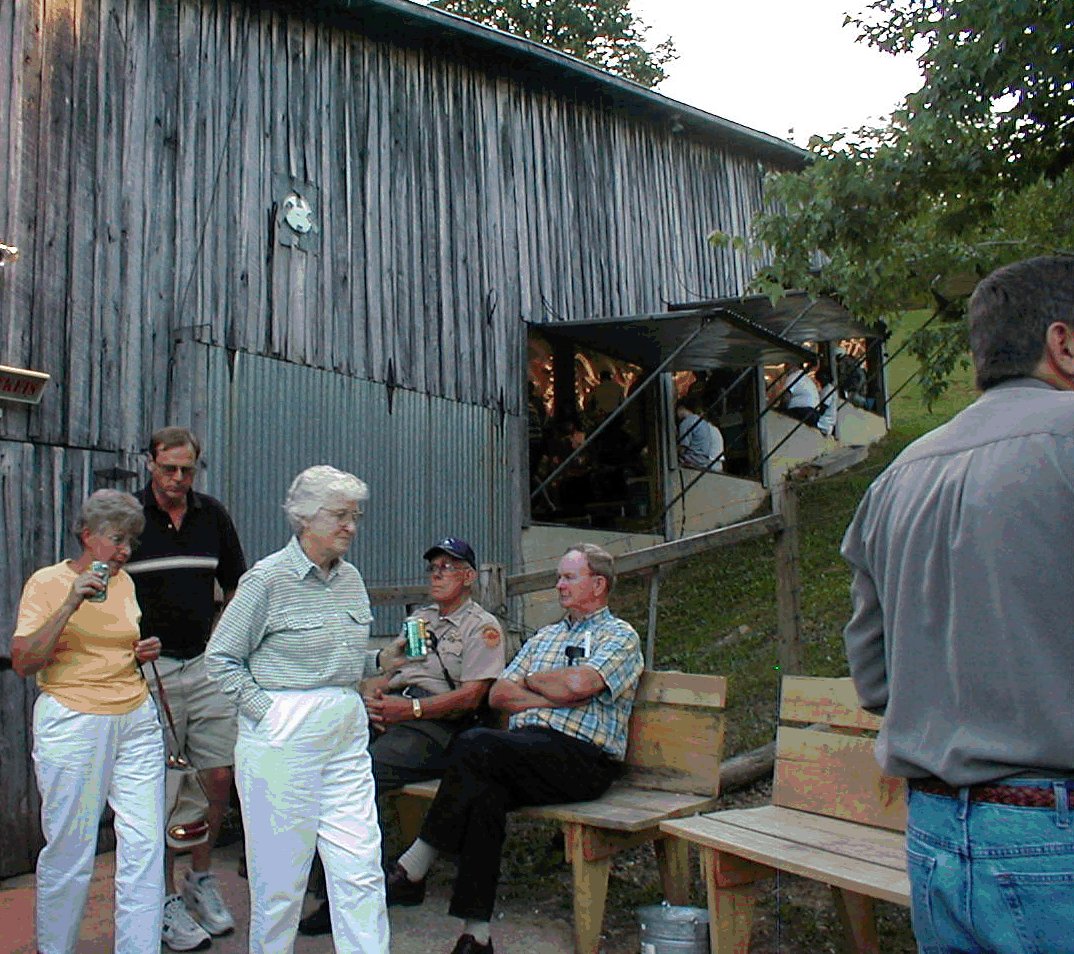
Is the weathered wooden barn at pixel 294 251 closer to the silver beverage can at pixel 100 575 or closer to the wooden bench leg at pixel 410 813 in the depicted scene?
the wooden bench leg at pixel 410 813

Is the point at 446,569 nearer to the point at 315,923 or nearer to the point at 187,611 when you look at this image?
the point at 187,611

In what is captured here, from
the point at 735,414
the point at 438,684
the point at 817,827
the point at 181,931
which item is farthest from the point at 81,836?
the point at 735,414

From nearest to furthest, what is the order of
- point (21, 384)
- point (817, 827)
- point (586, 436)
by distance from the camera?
1. point (817, 827)
2. point (21, 384)
3. point (586, 436)

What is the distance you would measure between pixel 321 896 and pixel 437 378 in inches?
214

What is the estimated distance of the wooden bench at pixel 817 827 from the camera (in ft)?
12.4

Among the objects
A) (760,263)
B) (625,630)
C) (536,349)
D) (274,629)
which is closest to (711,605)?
(536,349)

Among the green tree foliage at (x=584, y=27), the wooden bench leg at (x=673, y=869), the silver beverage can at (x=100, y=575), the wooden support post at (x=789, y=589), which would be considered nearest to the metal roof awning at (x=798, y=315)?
the wooden support post at (x=789, y=589)

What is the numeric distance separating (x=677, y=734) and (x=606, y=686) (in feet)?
1.26

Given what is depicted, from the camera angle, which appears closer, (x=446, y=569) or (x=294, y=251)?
(x=446, y=569)

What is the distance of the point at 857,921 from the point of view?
403 centimetres

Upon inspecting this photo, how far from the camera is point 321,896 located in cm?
482

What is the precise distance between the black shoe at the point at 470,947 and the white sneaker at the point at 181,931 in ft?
3.42

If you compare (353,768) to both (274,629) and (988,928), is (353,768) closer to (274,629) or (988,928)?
(274,629)

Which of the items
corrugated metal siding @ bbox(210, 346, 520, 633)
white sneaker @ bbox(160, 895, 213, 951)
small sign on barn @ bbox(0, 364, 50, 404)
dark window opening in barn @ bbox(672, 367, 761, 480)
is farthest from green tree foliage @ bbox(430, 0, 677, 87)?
white sneaker @ bbox(160, 895, 213, 951)
